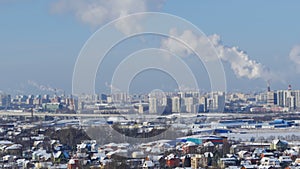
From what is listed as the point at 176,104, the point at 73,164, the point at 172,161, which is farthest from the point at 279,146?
the point at 176,104

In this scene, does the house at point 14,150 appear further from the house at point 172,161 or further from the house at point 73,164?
the house at point 172,161

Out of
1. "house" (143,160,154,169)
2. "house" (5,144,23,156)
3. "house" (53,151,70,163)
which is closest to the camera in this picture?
"house" (143,160,154,169)

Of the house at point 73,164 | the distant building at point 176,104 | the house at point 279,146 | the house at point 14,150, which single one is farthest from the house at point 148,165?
the distant building at point 176,104

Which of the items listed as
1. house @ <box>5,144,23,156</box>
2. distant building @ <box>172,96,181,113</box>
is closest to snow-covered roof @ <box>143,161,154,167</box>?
house @ <box>5,144,23,156</box>

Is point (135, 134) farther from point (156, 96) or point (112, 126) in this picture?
Result: point (156, 96)

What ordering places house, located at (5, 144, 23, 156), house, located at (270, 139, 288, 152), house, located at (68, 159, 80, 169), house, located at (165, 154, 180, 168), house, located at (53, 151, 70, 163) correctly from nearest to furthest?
1. house, located at (68, 159, 80, 169)
2. house, located at (165, 154, 180, 168)
3. house, located at (53, 151, 70, 163)
4. house, located at (5, 144, 23, 156)
5. house, located at (270, 139, 288, 152)

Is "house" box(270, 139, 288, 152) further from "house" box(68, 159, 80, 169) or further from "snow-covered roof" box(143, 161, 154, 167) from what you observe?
"house" box(68, 159, 80, 169)

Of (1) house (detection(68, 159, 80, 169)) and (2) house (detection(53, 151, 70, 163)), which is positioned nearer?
(1) house (detection(68, 159, 80, 169))

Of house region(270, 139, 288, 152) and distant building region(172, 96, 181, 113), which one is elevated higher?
distant building region(172, 96, 181, 113)

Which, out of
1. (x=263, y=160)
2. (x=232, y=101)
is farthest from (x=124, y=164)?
(x=232, y=101)

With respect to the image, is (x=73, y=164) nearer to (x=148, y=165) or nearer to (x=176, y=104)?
(x=148, y=165)

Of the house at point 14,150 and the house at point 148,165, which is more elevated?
the house at point 148,165
